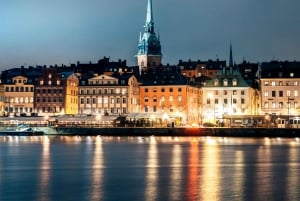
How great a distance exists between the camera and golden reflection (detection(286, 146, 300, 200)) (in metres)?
34.4

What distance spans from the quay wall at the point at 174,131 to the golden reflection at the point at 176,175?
98.8 ft

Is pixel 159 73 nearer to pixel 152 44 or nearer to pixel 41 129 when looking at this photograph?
pixel 41 129

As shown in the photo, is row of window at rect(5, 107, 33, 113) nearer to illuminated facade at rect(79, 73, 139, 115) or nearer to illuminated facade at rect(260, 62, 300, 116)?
illuminated facade at rect(79, 73, 139, 115)

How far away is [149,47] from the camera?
466 ft

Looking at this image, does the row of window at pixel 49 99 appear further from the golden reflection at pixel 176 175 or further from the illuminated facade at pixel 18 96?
the golden reflection at pixel 176 175

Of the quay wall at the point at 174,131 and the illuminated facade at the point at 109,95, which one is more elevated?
the illuminated facade at the point at 109,95

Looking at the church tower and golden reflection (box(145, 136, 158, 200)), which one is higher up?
the church tower

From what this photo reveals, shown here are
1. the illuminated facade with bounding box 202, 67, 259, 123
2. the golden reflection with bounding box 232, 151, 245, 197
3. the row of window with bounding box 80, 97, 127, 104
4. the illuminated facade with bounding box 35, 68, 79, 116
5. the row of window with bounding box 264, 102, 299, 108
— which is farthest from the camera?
the row of window with bounding box 80, 97, 127, 104

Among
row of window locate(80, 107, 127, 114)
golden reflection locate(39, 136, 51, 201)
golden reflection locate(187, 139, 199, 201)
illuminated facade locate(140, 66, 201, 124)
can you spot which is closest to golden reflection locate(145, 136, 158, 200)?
golden reflection locate(187, 139, 199, 201)

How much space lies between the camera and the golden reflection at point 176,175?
3366 cm

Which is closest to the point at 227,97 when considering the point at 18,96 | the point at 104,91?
the point at 104,91

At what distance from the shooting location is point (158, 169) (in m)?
45.0

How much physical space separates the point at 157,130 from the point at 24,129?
1676 cm

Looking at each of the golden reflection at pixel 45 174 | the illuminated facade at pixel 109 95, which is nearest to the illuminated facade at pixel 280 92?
the illuminated facade at pixel 109 95
